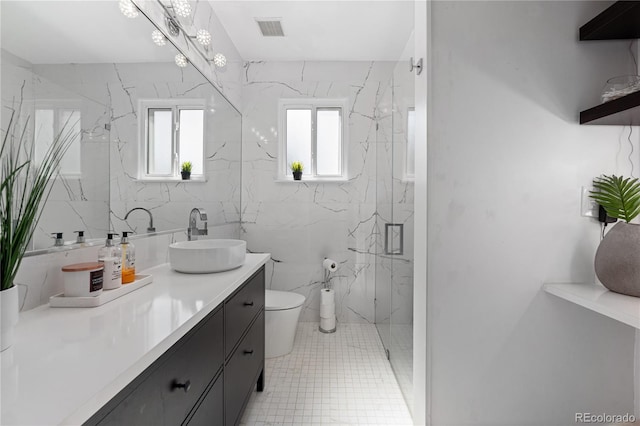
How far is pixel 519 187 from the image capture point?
49.7 inches

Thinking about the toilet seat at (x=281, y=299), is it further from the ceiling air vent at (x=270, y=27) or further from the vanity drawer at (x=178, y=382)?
the ceiling air vent at (x=270, y=27)

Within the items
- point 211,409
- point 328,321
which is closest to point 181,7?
point 211,409

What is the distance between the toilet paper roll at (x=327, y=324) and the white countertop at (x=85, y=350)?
6.18ft

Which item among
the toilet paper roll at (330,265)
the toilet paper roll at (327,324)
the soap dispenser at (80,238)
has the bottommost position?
the toilet paper roll at (327,324)

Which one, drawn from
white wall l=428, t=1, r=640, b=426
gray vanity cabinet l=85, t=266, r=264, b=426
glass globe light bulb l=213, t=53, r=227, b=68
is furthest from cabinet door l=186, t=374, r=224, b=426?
glass globe light bulb l=213, t=53, r=227, b=68

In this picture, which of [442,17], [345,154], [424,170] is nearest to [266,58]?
[345,154]

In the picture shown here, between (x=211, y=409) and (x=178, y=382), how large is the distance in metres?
0.32

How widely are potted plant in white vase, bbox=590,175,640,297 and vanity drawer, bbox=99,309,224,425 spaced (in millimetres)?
1406

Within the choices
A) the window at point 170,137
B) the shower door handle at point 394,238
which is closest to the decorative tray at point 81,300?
the window at point 170,137

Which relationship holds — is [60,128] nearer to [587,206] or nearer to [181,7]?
[181,7]

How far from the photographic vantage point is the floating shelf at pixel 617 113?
100 cm

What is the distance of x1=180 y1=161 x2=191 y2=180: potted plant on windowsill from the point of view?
6.54ft

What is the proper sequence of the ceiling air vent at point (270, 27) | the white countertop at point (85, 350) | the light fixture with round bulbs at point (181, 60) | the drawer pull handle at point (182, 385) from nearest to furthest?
the white countertop at point (85, 350) → the drawer pull handle at point (182, 385) → the light fixture with round bulbs at point (181, 60) → the ceiling air vent at point (270, 27)

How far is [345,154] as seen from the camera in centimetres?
302
